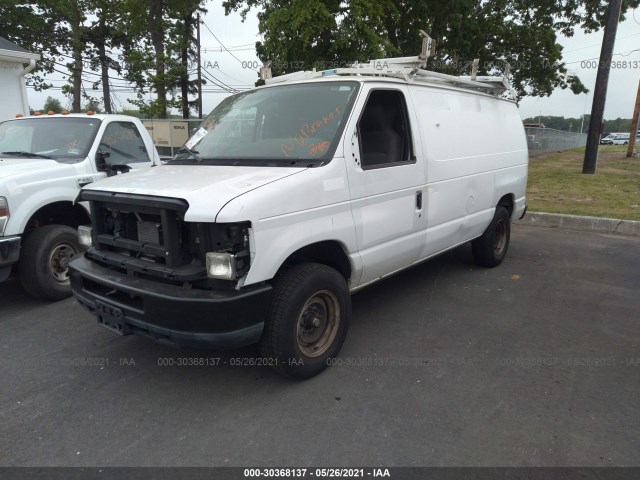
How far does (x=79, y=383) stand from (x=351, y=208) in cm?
237

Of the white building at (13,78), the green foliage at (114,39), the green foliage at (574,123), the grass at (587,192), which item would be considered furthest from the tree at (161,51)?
the green foliage at (574,123)

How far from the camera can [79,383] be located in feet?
11.2

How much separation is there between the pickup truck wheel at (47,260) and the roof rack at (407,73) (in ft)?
8.89

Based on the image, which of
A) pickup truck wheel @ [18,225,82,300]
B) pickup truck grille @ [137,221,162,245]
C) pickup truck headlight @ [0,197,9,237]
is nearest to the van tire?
pickup truck grille @ [137,221,162,245]

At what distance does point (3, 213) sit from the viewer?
4.34 meters

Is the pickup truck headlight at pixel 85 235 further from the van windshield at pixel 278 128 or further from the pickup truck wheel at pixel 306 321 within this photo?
the pickup truck wheel at pixel 306 321

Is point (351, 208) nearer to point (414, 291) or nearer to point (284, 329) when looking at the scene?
point (284, 329)

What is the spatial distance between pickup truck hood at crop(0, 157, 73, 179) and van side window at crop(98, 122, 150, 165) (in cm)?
63

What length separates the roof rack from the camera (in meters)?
4.33

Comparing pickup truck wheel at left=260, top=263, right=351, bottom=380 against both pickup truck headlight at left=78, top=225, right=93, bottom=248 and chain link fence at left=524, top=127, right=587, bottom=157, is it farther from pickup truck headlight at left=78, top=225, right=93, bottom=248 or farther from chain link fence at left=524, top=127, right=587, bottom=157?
chain link fence at left=524, top=127, right=587, bottom=157

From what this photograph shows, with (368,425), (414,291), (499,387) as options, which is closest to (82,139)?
(414,291)

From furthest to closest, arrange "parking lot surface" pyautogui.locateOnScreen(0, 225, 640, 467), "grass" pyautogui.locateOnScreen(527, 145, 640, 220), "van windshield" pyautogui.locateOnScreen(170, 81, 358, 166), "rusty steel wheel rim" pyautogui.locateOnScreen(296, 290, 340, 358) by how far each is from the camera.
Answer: "grass" pyautogui.locateOnScreen(527, 145, 640, 220)
"van windshield" pyautogui.locateOnScreen(170, 81, 358, 166)
"rusty steel wheel rim" pyautogui.locateOnScreen(296, 290, 340, 358)
"parking lot surface" pyautogui.locateOnScreen(0, 225, 640, 467)

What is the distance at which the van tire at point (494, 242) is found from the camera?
19.3 ft

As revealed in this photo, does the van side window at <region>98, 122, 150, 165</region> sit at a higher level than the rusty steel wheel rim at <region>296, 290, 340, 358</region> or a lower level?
higher
